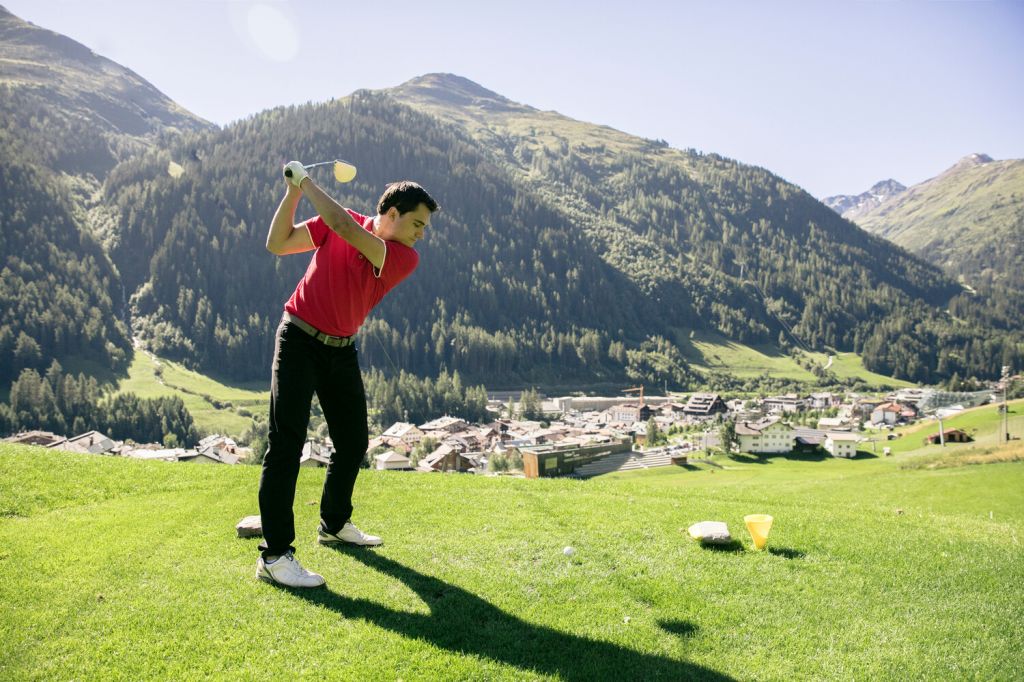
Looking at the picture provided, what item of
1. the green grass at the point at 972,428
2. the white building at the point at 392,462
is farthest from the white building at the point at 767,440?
the white building at the point at 392,462

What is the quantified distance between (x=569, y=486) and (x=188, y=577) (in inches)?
326

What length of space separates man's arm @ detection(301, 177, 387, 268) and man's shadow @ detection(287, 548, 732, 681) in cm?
305

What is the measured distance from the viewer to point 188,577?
5578mm

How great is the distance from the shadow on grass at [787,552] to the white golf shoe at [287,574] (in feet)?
16.6

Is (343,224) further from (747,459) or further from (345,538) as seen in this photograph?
(747,459)

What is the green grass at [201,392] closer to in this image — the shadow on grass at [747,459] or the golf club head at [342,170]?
the shadow on grass at [747,459]

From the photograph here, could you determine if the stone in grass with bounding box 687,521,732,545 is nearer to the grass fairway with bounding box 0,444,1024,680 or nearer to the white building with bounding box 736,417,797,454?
the grass fairway with bounding box 0,444,1024,680

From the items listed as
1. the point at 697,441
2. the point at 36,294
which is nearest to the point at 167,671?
the point at 697,441

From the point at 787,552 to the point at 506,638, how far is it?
162 inches

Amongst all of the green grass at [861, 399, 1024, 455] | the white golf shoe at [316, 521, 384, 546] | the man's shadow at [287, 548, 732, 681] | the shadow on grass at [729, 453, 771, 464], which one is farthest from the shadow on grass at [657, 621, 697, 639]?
the shadow on grass at [729, 453, 771, 464]

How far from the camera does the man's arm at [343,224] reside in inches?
203

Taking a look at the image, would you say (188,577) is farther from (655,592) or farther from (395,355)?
(395,355)

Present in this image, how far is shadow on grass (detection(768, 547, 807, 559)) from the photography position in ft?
22.9

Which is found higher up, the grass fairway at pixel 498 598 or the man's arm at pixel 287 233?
the man's arm at pixel 287 233
